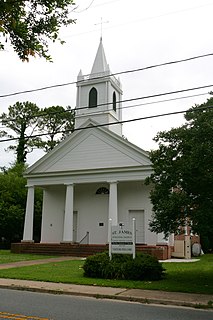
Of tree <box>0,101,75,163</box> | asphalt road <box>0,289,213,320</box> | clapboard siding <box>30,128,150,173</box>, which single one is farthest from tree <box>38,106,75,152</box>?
asphalt road <box>0,289,213,320</box>

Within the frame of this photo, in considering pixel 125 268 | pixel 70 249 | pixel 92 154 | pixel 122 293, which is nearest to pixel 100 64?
pixel 92 154

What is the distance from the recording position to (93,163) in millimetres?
25688

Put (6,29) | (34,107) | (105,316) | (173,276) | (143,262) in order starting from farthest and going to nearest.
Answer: (34,107), (173,276), (143,262), (105,316), (6,29)

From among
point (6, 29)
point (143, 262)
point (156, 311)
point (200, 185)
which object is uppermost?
point (6, 29)

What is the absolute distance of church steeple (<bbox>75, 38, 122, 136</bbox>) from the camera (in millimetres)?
29819

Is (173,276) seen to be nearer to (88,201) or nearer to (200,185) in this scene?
(200,185)

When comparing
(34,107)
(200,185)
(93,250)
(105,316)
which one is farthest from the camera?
(34,107)

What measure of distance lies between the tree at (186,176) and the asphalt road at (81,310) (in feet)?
10.7

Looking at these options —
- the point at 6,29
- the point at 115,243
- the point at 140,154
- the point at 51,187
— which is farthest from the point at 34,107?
the point at 6,29

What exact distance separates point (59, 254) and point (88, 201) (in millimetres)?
4749

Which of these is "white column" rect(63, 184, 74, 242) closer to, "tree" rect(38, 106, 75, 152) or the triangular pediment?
the triangular pediment

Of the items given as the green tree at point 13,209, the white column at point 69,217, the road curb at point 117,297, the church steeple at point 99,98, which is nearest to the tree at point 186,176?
the road curb at point 117,297

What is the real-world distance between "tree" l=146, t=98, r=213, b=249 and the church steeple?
17391mm

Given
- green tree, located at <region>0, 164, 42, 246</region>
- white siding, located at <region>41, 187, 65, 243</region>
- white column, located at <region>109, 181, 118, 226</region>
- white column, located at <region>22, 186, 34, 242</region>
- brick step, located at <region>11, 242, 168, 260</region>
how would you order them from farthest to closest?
1. green tree, located at <region>0, 164, 42, 246</region>
2. white siding, located at <region>41, 187, 65, 243</region>
3. white column, located at <region>22, 186, 34, 242</region>
4. white column, located at <region>109, 181, 118, 226</region>
5. brick step, located at <region>11, 242, 168, 260</region>
